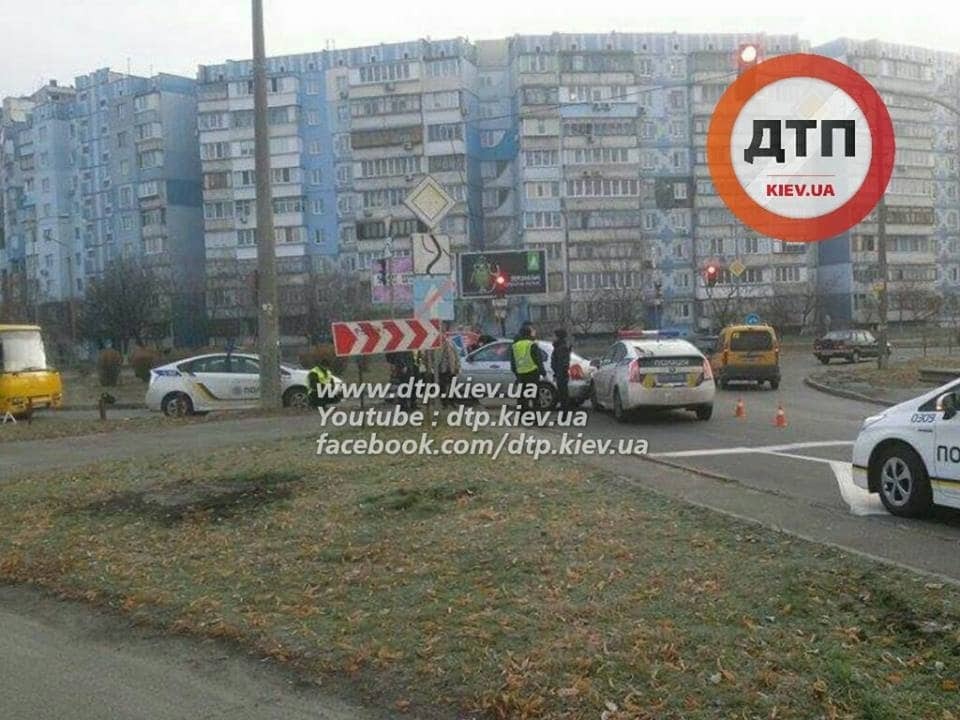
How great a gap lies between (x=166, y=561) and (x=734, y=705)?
485cm

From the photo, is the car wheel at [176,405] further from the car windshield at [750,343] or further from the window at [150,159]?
the window at [150,159]

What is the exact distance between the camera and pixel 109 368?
132 feet

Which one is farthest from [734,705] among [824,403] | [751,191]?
[751,191]

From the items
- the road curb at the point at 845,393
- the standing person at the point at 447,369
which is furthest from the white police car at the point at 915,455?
the road curb at the point at 845,393

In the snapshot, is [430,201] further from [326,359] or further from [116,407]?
[326,359]

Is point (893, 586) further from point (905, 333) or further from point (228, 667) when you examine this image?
point (905, 333)

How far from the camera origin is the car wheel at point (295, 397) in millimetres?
23359

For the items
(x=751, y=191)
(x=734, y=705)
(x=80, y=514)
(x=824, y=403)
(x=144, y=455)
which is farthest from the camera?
(x=751, y=191)

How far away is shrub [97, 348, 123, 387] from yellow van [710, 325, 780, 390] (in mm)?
25099

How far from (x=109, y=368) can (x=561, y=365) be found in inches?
1097

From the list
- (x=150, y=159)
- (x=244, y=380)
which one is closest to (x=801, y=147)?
(x=244, y=380)

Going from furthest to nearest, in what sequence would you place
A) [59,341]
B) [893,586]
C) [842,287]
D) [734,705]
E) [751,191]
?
[842,287] < [59,341] < [751,191] < [893,586] < [734,705]

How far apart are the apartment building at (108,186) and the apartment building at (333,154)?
4336 mm

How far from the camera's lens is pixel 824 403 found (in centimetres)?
2244
